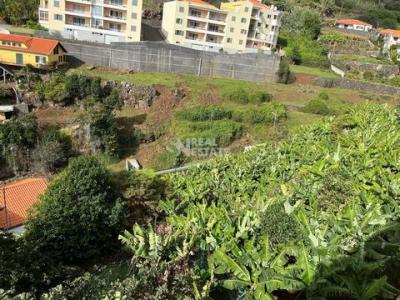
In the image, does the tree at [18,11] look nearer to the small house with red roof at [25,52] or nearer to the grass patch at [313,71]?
the small house with red roof at [25,52]

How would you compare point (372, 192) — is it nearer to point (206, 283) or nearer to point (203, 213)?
point (203, 213)

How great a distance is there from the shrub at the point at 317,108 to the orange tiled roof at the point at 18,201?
26633 millimetres

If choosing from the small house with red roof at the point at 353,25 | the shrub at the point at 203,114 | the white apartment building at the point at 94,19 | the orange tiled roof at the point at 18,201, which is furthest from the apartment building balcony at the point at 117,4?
the small house with red roof at the point at 353,25

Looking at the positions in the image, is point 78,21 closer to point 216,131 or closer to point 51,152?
point 51,152

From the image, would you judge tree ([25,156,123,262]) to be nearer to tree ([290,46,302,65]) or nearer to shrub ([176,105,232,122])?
shrub ([176,105,232,122])

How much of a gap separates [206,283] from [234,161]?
11.4 metres

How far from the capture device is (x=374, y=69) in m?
53.1

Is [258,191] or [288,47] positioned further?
[288,47]

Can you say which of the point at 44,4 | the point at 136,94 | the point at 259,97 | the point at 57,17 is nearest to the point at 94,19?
the point at 57,17

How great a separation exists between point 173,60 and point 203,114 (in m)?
11.4

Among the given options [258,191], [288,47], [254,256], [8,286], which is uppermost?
[288,47]

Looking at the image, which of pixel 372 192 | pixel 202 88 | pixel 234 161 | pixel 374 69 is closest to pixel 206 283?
pixel 372 192

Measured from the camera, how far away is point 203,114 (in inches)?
1362

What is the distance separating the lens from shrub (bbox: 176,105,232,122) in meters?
34.6
